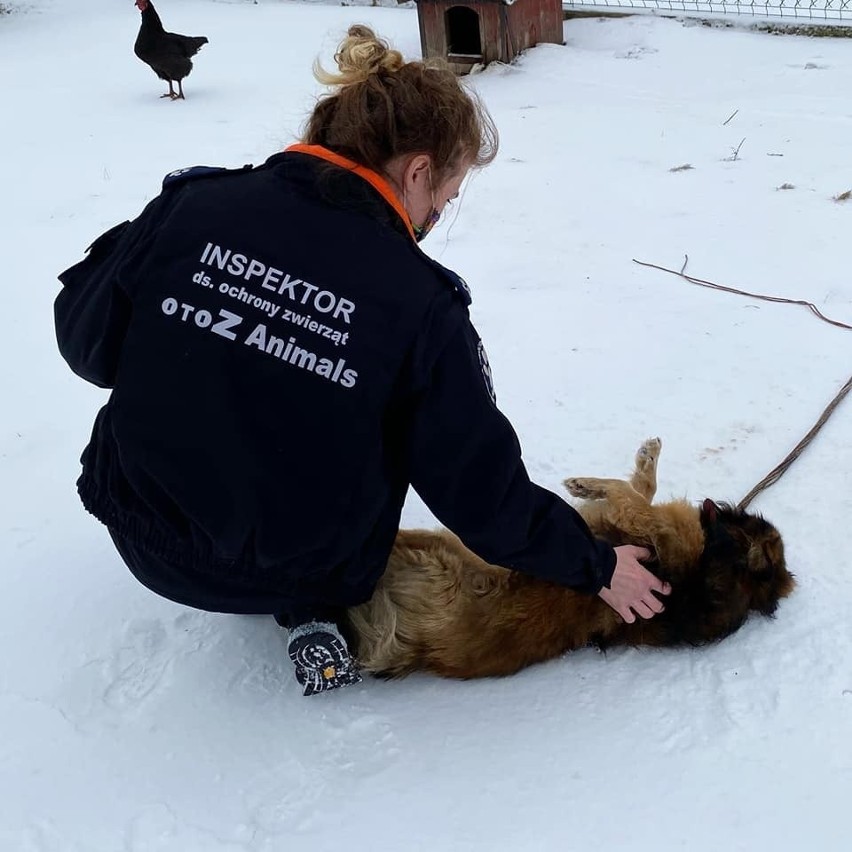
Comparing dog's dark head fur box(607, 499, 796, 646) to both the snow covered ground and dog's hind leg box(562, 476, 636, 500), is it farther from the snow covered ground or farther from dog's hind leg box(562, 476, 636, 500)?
dog's hind leg box(562, 476, 636, 500)

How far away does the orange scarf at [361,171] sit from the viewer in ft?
5.19

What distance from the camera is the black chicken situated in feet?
24.5

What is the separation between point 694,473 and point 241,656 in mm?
1620

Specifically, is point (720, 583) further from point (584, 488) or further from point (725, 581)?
point (584, 488)

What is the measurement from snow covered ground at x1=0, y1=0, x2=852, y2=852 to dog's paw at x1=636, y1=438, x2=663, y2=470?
0.10 metres

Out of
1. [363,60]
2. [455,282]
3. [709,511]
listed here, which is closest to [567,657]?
[709,511]

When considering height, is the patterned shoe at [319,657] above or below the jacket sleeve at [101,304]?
below

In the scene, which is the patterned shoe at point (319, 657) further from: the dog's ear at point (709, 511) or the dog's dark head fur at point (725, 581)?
the dog's ear at point (709, 511)

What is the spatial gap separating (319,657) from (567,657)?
2.23ft

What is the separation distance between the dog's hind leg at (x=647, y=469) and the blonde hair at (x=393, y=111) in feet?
4.37

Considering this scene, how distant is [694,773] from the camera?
185 centimetres

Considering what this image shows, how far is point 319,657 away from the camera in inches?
78.0

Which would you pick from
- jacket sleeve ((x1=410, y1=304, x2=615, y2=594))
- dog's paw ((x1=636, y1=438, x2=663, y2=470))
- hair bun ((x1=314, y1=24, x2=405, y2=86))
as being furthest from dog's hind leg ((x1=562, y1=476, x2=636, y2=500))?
hair bun ((x1=314, y1=24, x2=405, y2=86))

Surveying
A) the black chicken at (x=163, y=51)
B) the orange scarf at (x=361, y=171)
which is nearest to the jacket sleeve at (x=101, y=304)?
the orange scarf at (x=361, y=171)
